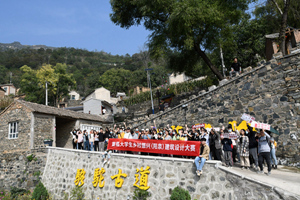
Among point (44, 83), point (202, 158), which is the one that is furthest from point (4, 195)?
point (44, 83)

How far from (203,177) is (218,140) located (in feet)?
6.10

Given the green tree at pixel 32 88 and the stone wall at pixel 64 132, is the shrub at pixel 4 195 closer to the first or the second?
the stone wall at pixel 64 132

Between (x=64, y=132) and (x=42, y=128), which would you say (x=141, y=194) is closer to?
(x=42, y=128)

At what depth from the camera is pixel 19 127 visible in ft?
54.1

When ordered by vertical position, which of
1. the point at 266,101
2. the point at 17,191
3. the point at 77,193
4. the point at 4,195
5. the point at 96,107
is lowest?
the point at 4,195

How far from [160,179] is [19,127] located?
12.1 metres

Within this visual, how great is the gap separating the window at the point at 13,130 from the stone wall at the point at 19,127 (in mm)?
231

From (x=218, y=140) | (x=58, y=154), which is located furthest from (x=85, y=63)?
(x=218, y=140)

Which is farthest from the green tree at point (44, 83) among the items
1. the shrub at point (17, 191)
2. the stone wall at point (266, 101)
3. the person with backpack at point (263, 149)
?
the person with backpack at point (263, 149)

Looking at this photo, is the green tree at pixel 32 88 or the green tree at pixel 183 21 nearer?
the green tree at pixel 183 21

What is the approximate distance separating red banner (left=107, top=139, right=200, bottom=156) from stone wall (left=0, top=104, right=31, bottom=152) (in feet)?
25.9

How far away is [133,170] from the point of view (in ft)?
33.8

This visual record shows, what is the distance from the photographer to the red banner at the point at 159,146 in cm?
925

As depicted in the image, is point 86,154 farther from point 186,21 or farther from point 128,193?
point 186,21
